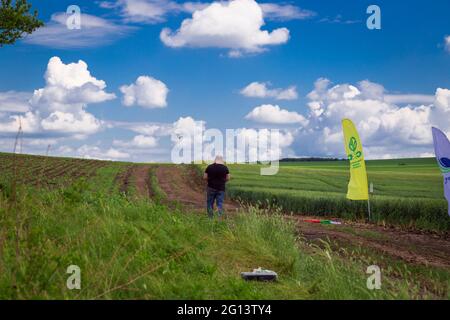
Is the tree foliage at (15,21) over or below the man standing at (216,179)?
over

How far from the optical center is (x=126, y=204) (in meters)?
12.3

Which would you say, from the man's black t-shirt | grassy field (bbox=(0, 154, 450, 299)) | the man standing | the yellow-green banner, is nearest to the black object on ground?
grassy field (bbox=(0, 154, 450, 299))

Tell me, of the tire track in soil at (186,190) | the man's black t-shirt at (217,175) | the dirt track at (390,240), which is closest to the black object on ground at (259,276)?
the dirt track at (390,240)

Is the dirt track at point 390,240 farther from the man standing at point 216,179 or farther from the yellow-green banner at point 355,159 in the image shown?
the yellow-green banner at point 355,159

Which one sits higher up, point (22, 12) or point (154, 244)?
point (22, 12)

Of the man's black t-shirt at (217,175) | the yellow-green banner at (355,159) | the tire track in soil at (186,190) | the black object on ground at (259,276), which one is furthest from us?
the tire track in soil at (186,190)

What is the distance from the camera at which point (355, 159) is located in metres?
20.6

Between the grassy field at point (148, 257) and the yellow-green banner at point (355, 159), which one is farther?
the yellow-green banner at point (355, 159)

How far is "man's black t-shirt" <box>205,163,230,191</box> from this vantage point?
17.4 metres

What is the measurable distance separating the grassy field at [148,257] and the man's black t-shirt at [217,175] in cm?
430

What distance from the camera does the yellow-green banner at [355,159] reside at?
20500 mm

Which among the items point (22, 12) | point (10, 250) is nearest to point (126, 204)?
point (10, 250)
